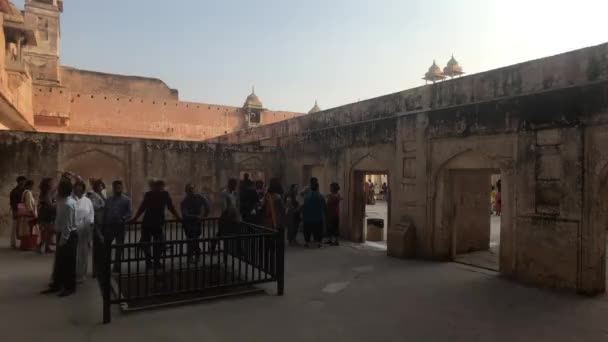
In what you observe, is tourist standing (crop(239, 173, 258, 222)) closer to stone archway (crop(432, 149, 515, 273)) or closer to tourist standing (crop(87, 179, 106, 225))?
tourist standing (crop(87, 179, 106, 225))

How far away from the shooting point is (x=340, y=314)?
4820 millimetres

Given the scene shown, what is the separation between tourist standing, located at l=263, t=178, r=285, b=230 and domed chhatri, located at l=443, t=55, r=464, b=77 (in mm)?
23973

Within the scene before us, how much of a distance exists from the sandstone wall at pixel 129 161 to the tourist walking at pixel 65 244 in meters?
6.33

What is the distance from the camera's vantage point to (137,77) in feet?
111

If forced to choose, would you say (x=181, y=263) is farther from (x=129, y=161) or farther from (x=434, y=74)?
(x=434, y=74)

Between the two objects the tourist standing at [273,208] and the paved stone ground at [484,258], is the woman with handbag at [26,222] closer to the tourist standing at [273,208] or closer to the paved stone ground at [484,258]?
the tourist standing at [273,208]

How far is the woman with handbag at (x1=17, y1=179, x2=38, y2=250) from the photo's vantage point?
8195mm

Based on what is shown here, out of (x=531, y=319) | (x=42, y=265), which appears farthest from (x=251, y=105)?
(x=531, y=319)

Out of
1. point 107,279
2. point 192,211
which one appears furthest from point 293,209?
point 107,279

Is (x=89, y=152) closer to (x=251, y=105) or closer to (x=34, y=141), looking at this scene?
(x=34, y=141)

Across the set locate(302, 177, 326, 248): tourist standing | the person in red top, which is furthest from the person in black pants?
the person in red top

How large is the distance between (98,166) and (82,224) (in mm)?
7079

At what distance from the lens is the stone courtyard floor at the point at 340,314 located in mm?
4188

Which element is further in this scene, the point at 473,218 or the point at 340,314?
the point at 473,218
